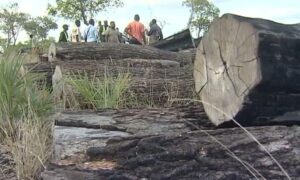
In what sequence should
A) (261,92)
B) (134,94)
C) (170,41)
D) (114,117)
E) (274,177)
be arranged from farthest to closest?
(170,41), (134,94), (114,117), (261,92), (274,177)

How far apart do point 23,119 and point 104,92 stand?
1257 millimetres

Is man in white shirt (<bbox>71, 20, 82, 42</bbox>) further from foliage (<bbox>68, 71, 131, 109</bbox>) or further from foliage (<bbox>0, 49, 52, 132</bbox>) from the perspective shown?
foliage (<bbox>0, 49, 52, 132</bbox>)

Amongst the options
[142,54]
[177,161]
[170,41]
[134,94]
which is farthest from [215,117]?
[170,41]

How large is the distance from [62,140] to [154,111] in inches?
35.9

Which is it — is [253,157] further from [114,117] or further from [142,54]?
[142,54]

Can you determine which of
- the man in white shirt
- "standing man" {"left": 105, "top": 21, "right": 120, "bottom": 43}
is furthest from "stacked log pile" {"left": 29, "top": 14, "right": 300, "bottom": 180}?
the man in white shirt

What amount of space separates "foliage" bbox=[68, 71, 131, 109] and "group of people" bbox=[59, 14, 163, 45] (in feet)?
29.1

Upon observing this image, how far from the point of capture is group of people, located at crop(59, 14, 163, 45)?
1578cm

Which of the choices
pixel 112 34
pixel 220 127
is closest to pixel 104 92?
pixel 220 127

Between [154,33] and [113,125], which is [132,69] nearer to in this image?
[113,125]

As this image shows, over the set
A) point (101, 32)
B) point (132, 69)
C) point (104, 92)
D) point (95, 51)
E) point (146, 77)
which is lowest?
point (104, 92)

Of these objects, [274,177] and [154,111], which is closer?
[274,177]

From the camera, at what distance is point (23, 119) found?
4945mm

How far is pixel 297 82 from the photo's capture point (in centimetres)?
344
